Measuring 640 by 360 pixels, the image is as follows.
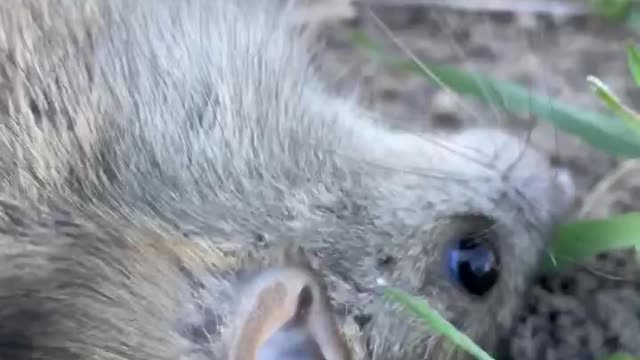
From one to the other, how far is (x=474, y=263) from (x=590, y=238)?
5.3 inches

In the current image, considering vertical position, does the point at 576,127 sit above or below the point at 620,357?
above

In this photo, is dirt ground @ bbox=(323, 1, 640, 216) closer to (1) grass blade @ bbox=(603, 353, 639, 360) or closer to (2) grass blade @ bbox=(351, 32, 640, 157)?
(2) grass blade @ bbox=(351, 32, 640, 157)

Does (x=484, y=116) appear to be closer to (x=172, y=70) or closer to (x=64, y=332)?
(x=172, y=70)

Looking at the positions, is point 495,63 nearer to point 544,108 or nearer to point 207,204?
point 544,108

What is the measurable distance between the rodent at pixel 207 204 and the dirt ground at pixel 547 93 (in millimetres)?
95

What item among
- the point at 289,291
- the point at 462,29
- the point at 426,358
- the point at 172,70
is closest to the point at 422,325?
the point at 426,358

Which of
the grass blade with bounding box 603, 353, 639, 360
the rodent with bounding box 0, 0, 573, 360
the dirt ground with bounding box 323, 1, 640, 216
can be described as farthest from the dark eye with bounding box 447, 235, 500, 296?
the dirt ground with bounding box 323, 1, 640, 216

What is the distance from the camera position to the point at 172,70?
4.33 feet

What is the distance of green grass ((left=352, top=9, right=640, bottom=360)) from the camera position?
140cm

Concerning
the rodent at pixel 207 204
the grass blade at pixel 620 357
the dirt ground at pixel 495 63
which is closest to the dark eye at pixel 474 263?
the rodent at pixel 207 204

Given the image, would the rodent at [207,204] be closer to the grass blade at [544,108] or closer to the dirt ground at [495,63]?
the grass blade at [544,108]

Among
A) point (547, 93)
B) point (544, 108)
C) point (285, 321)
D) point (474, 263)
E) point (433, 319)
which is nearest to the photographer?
point (285, 321)

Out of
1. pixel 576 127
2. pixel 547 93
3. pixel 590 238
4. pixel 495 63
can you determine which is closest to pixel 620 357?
pixel 590 238

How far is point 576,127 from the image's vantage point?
1528 millimetres
